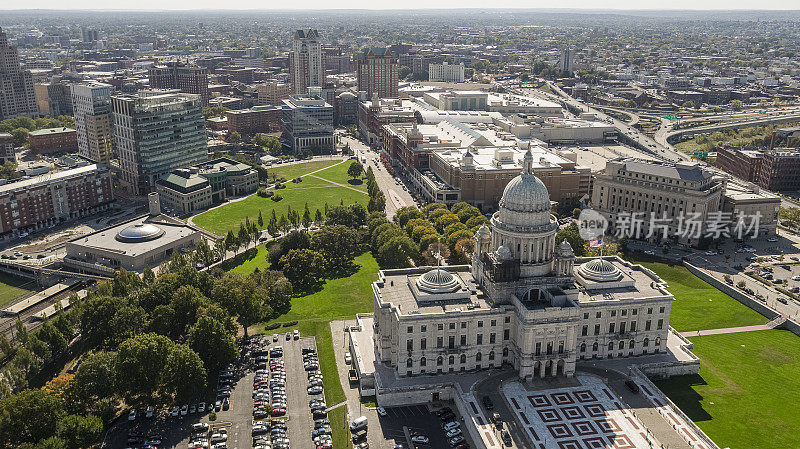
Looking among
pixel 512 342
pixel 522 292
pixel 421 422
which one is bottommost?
pixel 421 422

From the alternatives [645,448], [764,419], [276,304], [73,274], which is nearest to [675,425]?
[645,448]

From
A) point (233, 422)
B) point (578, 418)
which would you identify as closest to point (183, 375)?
point (233, 422)

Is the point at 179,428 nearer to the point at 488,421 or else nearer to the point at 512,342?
the point at 488,421

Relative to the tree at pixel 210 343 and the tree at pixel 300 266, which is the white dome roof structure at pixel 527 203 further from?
the tree at pixel 300 266

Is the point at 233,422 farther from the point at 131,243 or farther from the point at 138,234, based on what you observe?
the point at 138,234

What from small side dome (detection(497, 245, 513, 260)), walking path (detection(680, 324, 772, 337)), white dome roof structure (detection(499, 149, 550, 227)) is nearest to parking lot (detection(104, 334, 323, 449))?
small side dome (detection(497, 245, 513, 260))

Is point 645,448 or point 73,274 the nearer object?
point 645,448

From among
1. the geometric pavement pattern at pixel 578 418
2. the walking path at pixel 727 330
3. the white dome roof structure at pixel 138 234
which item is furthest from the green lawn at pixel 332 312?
the walking path at pixel 727 330
